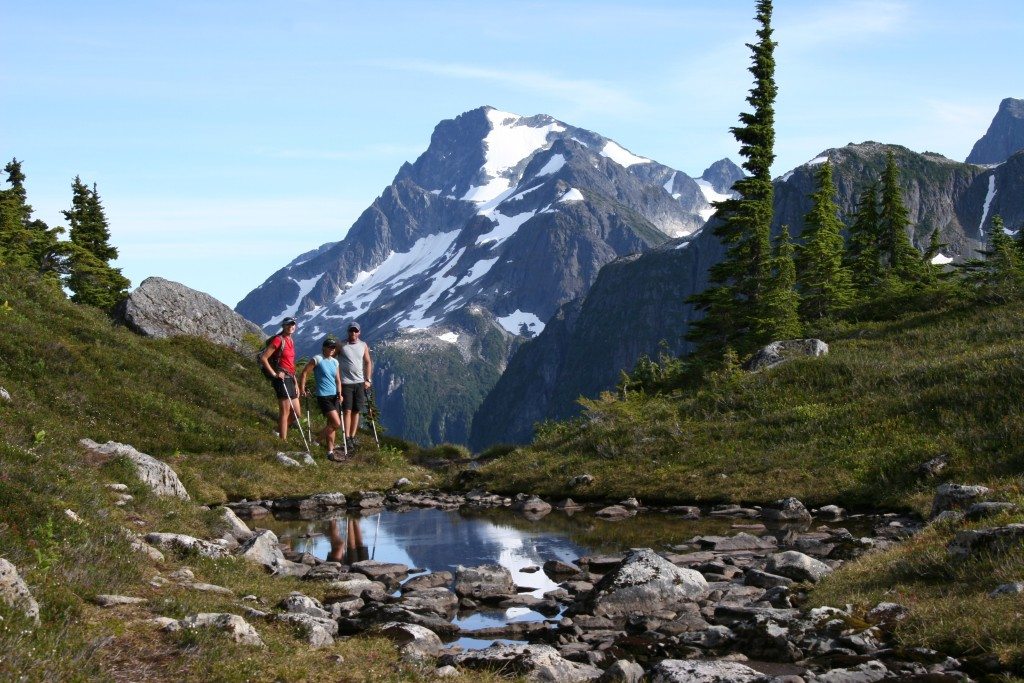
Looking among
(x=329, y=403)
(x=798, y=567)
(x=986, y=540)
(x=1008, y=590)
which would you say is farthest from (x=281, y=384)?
(x=1008, y=590)

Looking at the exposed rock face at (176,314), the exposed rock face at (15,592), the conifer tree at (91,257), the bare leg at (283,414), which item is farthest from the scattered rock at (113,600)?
the conifer tree at (91,257)

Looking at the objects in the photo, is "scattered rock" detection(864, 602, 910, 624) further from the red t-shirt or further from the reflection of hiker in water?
the red t-shirt

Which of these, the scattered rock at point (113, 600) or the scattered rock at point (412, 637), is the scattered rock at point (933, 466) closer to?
the scattered rock at point (412, 637)

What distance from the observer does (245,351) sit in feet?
150

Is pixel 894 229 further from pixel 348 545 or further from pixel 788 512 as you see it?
pixel 348 545

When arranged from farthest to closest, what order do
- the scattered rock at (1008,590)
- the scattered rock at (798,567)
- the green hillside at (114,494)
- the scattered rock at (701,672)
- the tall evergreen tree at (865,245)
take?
1. the tall evergreen tree at (865,245)
2. the scattered rock at (798,567)
3. the scattered rock at (1008,590)
4. the scattered rock at (701,672)
5. the green hillside at (114,494)

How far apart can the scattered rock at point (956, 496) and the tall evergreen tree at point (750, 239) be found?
106 feet

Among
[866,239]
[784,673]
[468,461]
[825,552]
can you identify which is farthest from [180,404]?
[866,239]

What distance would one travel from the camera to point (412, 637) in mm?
10156

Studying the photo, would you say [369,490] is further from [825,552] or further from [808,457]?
[825,552]

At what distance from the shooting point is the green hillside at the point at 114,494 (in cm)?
780

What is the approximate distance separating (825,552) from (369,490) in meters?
14.9

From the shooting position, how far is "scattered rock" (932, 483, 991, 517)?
14.3m

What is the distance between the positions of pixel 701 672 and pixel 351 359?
58.4 ft
